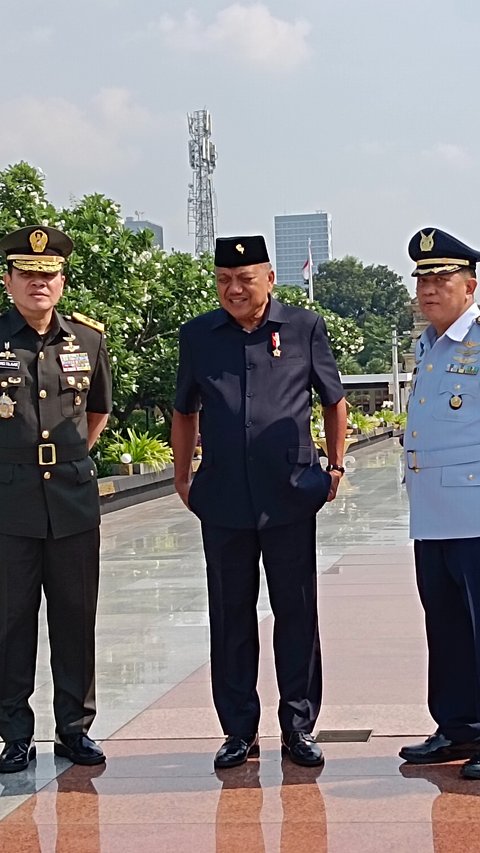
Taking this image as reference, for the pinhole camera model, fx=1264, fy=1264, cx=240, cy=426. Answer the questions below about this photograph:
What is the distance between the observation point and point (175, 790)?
3.89 metres

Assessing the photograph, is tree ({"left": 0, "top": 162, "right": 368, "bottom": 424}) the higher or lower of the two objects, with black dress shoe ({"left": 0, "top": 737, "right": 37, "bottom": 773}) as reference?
higher

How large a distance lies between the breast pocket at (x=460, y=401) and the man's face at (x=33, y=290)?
1.35 m

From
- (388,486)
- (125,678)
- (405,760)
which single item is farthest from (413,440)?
(388,486)

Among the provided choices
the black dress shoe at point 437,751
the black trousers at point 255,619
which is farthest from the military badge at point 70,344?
the black dress shoe at point 437,751

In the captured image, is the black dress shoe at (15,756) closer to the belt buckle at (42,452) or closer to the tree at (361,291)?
the belt buckle at (42,452)

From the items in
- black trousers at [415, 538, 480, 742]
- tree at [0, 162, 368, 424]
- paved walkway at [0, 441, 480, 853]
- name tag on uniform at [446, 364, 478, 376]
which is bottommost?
paved walkway at [0, 441, 480, 853]

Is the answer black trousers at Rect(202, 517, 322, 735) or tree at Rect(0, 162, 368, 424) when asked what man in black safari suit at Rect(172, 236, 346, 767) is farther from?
tree at Rect(0, 162, 368, 424)

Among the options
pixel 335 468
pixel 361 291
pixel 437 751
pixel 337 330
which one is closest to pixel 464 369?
pixel 335 468

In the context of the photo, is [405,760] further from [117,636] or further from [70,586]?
[117,636]

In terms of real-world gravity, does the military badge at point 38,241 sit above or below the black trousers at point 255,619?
above

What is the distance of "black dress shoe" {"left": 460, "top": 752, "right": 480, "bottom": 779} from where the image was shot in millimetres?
3863

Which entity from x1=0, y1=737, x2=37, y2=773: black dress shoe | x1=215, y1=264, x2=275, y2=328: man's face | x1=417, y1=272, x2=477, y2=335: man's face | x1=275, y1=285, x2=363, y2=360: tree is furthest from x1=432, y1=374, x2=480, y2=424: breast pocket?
x1=275, y1=285, x2=363, y2=360: tree

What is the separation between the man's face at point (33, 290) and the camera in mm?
4219

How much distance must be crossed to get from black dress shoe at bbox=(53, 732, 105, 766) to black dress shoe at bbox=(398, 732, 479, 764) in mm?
1010
